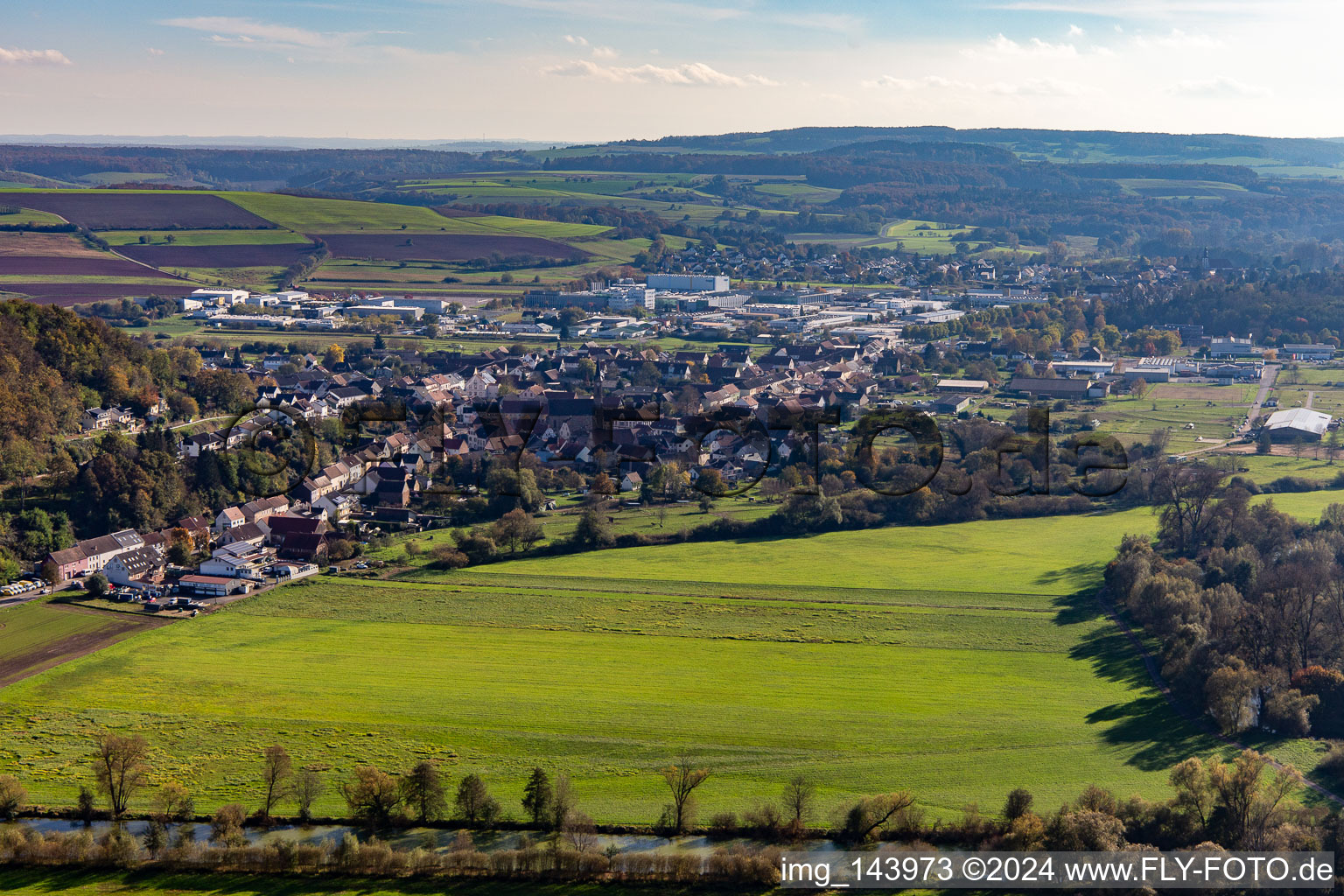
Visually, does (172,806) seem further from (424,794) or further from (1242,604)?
(1242,604)

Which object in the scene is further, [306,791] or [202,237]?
[202,237]

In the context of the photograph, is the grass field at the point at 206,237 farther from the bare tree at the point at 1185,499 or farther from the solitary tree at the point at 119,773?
the solitary tree at the point at 119,773

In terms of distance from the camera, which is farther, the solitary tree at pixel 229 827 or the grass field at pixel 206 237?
the grass field at pixel 206 237

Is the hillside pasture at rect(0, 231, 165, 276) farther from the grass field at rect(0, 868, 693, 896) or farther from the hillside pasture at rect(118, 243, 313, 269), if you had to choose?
the grass field at rect(0, 868, 693, 896)

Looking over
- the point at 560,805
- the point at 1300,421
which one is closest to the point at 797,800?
the point at 560,805

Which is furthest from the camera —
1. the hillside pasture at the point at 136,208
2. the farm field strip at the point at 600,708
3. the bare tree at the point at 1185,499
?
the hillside pasture at the point at 136,208

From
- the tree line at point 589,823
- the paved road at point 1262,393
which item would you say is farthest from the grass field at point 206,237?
the tree line at point 589,823

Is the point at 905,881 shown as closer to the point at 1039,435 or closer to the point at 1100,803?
the point at 1100,803
